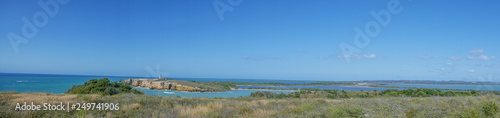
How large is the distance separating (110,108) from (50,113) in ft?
5.42

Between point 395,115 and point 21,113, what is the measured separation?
366 inches

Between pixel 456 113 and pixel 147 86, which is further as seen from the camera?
pixel 147 86

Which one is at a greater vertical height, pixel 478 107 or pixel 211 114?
pixel 478 107

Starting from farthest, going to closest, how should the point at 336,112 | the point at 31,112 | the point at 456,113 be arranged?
the point at 31,112 < the point at 336,112 < the point at 456,113

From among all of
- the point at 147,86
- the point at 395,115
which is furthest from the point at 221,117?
the point at 147,86

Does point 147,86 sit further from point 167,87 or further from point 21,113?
point 21,113

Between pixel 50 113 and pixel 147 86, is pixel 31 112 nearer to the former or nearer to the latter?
pixel 50 113

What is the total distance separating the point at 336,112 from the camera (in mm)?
5023

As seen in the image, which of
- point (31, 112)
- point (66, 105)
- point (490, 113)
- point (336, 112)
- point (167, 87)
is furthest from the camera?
point (167, 87)

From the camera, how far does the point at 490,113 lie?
165 inches

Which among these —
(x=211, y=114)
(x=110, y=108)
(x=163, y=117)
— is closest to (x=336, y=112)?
(x=211, y=114)

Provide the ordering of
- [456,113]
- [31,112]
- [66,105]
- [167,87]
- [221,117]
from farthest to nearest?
[167,87]
[66,105]
[31,112]
[221,117]
[456,113]

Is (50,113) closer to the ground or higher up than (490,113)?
closer to the ground

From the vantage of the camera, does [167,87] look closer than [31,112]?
No
